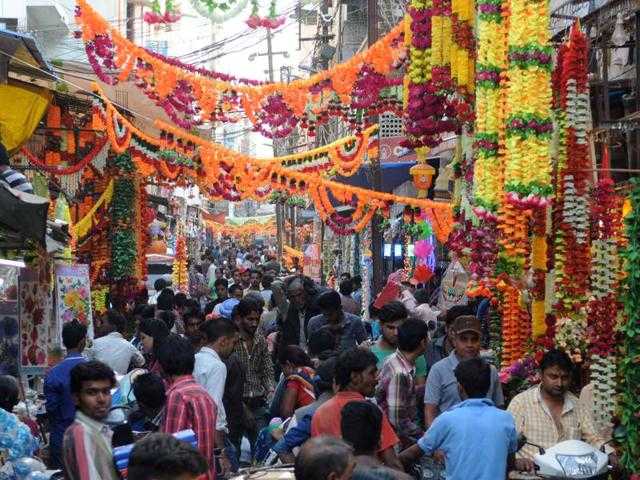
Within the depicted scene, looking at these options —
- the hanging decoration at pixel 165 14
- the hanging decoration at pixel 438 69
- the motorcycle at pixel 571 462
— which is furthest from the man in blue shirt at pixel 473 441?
the hanging decoration at pixel 165 14

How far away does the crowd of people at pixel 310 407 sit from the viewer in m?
5.87

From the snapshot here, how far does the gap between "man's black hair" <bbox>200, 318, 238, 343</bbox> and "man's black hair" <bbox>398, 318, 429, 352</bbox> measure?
1315mm

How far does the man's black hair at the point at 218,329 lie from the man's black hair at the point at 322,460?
15.5ft

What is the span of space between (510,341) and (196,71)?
10181 millimetres

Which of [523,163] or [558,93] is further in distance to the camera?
[558,93]

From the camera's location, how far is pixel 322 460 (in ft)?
14.7

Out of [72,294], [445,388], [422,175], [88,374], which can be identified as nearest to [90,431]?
[88,374]

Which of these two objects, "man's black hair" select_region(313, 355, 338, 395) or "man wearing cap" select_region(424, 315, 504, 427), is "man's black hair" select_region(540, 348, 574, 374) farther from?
"man's black hair" select_region(313, 355, 338, 395)

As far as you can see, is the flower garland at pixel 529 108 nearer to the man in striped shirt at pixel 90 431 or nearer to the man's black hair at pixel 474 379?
the man's black hair at pixel 474 379

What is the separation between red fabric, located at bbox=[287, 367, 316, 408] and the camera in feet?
30.5

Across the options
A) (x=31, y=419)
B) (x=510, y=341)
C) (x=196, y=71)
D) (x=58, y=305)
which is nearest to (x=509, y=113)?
(x=510, y=341)

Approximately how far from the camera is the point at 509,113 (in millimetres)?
10641

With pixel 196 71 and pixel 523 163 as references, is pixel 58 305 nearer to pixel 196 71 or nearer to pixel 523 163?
pixel 523 163

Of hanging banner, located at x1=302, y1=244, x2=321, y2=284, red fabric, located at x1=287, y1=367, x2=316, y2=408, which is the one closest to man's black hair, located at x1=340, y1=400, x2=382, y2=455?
red fabric, located at x1=287, y1=367, x2=316, y2=408
